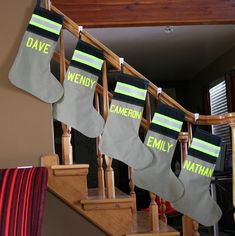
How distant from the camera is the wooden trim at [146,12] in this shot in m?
4.15

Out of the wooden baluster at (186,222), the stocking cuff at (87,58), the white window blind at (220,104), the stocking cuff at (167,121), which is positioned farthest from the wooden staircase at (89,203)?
the white window blind at (220,104)

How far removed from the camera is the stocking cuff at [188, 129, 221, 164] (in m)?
2.64

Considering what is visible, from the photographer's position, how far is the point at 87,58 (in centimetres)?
270

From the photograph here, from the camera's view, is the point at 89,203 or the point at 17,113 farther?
the point at 17,113

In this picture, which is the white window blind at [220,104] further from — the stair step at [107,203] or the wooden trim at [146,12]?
the stair step at [107,203]

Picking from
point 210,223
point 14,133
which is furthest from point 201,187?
point 14,133

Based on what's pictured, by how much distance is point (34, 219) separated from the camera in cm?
207

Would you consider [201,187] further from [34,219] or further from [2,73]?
[2,73]

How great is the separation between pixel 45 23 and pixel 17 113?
22.8 inches

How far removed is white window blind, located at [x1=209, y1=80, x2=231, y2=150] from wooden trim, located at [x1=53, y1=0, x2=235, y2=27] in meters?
2.03

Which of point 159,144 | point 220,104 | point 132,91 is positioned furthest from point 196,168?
point 220,104

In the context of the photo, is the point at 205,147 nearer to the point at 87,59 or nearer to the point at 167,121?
the point at 167,121

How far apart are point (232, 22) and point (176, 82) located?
4025 millimetres

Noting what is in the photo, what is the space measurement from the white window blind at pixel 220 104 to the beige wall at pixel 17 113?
383cm
